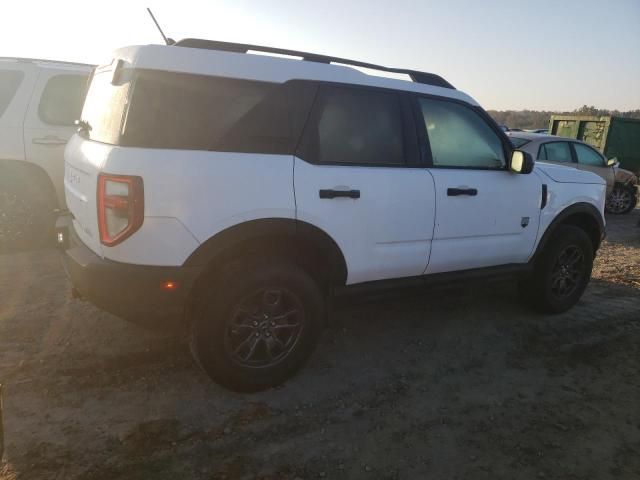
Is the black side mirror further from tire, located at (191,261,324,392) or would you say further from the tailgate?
the tailgate

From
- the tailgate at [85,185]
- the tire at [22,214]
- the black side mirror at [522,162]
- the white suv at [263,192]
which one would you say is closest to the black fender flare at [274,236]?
the white suv at [263,192]

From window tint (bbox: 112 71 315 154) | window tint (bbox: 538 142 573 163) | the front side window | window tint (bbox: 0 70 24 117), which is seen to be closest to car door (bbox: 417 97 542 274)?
the front side window

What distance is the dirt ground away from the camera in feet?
7.72

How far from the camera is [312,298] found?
295 centimetres

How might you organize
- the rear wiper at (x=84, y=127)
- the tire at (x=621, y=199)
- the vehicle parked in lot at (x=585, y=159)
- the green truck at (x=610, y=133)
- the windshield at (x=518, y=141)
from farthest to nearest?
the green truck at (x=610, y=133) → the tire at (x=621, y=199) → the vehicle parked in lot at (x=585, y=159) → the windshield at (x=518, y=141) → the rear wiper at (x=84, y=127)

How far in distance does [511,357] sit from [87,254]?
A: 3097 mm

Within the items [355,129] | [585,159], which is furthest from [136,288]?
[585,159]

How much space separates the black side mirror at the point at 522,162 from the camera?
144 inches

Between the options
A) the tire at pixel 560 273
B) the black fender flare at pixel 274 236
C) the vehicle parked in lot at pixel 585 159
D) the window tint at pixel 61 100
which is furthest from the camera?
the vehicle parked in lot at pixel 585 159

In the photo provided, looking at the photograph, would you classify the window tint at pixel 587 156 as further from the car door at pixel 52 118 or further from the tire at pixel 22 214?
the tire at pixel 22 214

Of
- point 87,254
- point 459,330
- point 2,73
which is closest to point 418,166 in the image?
point 459,330

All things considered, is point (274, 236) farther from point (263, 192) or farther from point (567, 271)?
point (567, 271)

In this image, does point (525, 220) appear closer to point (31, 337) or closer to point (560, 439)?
point (560, 439)

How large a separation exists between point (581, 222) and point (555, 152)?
5079 millimetres
